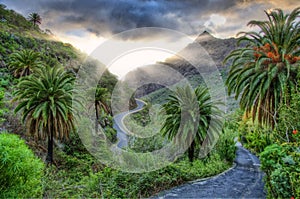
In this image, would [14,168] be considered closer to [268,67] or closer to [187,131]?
[187,131]

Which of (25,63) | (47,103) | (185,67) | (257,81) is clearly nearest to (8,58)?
(25,63)

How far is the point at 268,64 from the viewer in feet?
36.9

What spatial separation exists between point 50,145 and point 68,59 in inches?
1132

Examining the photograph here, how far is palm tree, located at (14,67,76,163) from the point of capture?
1568 cm

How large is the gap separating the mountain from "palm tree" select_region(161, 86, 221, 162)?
1.68 meters

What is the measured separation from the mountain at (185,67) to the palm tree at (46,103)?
14.8ft

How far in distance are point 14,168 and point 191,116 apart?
9.40m

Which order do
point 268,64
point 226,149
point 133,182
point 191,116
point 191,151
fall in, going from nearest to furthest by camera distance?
1. point 133,182
2. point 268,64
3. point 191,116
4. point 191,151
5. point 226,149

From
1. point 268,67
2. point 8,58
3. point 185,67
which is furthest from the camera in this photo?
point 8,58

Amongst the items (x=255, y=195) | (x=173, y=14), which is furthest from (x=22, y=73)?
(x=255, y=195)

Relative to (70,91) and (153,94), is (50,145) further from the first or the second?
(153,94)

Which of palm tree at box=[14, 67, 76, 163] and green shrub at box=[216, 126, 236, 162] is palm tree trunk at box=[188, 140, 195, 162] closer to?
green shrub at box=[216, 126, 236, 162]

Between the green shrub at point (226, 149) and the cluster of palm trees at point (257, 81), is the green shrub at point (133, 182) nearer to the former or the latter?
the cluster of palm trees at point (257, 81)

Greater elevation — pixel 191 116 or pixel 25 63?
pixel 25 63
